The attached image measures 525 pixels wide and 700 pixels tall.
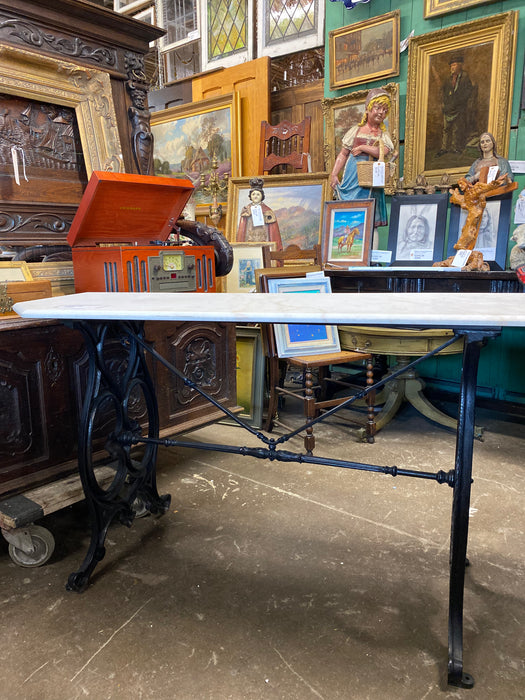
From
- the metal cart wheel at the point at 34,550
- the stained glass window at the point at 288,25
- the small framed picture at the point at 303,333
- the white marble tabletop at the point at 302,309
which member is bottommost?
the metal cart wheel at the point at 34,550

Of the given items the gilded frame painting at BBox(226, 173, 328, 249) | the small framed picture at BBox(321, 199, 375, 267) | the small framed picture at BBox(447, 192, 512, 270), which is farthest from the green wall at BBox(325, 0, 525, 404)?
the gilded frame painting at BBox(226, 173, 328, 249)

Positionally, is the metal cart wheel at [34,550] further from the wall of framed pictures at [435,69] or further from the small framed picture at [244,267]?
the wall of framed pictures at [435,69]

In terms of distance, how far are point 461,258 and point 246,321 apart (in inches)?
104

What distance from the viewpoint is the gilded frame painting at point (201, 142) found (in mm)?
5156

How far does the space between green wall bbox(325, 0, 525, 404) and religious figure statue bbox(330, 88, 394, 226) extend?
26cm

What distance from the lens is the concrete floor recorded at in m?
1.44

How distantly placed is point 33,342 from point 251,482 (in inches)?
53.7

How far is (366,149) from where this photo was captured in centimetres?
382

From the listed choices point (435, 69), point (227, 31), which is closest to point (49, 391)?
point (435, 69)

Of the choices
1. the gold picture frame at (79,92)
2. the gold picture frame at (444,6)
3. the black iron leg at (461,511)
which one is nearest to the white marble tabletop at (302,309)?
the black iron leg at (461,511)

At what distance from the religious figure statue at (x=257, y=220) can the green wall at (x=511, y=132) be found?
91cm

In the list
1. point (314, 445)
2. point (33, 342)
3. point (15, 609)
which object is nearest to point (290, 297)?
point (33, 342)

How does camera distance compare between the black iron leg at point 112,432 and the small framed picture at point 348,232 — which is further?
the small framed picture at point 348,232

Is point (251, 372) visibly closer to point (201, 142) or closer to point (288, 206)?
point (288, 206)
